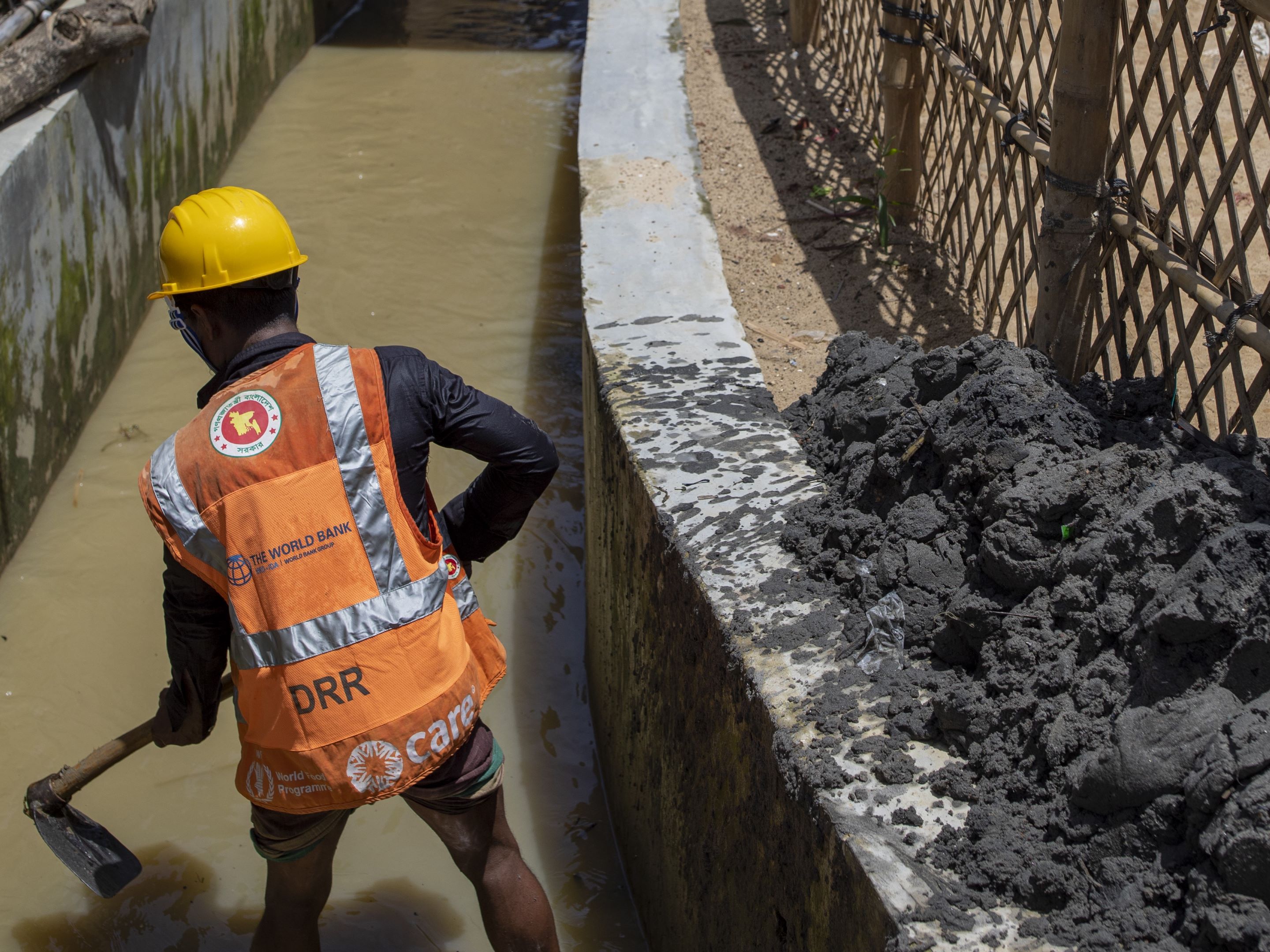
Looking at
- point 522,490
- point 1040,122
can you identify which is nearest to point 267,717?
point 522,490

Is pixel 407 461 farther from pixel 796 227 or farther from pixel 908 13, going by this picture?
pixel 908 13

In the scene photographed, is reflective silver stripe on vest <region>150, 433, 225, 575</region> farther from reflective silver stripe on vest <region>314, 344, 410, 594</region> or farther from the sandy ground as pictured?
Answer: the sandy ground

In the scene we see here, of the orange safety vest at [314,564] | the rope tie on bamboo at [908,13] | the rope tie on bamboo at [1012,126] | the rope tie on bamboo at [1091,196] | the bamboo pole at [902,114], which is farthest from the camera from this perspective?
the bamboo pole at [902,114]

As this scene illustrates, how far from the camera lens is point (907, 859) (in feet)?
4.94

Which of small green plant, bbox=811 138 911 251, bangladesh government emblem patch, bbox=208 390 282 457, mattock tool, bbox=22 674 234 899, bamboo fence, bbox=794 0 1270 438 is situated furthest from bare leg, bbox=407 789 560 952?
small green plant, bbox=811 138 911 251

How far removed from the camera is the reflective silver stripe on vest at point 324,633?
176cm

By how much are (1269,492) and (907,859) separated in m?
0.82

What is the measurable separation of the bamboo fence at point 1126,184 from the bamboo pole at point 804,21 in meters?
0.52

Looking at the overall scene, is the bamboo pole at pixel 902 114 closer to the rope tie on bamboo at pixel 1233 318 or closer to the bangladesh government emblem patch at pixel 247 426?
the rope tie on bamboo at pixel 1233 318

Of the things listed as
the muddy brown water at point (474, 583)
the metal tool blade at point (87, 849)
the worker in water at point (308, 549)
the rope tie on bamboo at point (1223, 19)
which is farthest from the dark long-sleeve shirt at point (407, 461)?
the rope tie on bamboo at point (1223, 19)

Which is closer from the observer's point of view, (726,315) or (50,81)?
(726,315)

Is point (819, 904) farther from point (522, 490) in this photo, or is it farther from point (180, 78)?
point (180, 78)

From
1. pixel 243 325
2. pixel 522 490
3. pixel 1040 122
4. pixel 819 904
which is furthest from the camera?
pixel 1040 122

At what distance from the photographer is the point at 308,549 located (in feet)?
5.70
